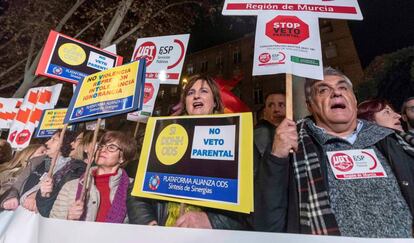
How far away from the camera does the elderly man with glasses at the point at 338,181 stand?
1.47 metres

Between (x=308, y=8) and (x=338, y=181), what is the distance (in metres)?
1.35

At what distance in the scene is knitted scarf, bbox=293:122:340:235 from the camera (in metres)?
1.48

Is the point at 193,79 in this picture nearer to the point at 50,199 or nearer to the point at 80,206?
the point at 80,206

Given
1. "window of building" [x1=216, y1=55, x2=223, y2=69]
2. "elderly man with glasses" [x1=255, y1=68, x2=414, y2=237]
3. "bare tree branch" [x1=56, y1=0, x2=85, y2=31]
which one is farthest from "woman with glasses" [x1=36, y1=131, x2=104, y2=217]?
"window of building" [x1=216, y1=55, x2=223, y2=69]

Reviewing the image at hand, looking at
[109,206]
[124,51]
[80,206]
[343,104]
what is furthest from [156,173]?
[124,51]

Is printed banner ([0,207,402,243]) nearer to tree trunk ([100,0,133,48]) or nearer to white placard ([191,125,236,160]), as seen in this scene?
white placard ([191,125,236,160])

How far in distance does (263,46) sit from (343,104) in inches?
27.7

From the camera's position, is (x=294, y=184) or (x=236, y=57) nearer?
(x=294, y=184)

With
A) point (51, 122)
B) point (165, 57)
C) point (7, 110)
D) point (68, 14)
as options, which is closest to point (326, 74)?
point (165, 57)

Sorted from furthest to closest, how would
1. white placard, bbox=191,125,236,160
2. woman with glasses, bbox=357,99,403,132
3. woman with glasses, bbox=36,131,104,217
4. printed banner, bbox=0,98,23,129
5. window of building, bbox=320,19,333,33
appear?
1. printed banner, bbox=0,98,23,129
2. window of building, bbox=320,19,333,33
3. woman with glasses, bbox=357,99,403,132
4. woman with glasses, bbox=36,131,104,217
5. white placard, bbox=191,125,236,160

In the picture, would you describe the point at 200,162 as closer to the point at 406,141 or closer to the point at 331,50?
the point at 406,141

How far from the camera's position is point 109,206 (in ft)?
6.65

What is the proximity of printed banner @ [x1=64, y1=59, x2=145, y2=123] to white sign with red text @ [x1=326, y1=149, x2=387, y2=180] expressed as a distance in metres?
1.48

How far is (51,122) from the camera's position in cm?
365
